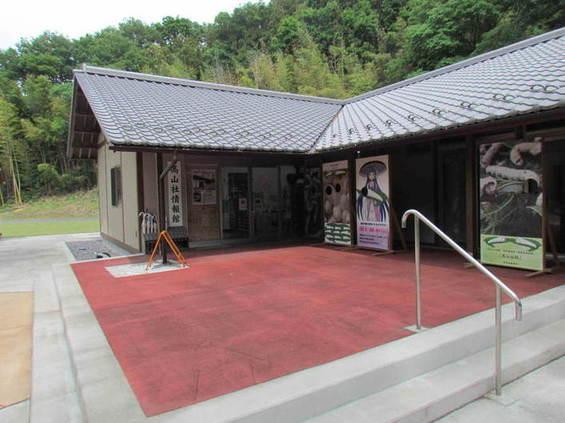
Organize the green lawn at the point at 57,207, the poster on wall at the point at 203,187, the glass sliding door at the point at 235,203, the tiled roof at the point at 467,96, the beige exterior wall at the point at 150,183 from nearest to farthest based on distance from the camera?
the tiled roof at the point at 467,96
the beige exterior wall at the point at 150,183
the poster on wall at the point at 203,187
the glass sliding door at the point at 235,203
the green lawn at the point at 57,207

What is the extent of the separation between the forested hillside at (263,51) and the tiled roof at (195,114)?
870 centimetres

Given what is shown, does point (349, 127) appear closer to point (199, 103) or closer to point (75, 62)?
point (199, 103)

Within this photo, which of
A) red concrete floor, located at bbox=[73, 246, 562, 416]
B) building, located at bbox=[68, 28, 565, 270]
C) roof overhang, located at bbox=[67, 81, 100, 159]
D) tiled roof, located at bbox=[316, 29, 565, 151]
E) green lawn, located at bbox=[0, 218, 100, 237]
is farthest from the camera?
green lawn, located at bbox=[0, 218, 100, 237]

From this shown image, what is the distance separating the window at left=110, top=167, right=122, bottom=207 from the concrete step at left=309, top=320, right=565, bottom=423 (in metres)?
9.26

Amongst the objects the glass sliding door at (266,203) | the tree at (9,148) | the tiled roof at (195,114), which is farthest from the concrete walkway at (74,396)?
the tree at (9,148)

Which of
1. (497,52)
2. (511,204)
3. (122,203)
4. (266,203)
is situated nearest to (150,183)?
(122,203)

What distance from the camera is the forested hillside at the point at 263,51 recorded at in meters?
18.8

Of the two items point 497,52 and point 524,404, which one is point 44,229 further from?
point 524,404

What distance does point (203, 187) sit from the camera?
931 centimetres

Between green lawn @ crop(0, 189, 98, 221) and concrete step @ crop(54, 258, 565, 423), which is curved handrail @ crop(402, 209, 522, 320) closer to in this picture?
concrete step @ crop(54, 258, 565, 423)

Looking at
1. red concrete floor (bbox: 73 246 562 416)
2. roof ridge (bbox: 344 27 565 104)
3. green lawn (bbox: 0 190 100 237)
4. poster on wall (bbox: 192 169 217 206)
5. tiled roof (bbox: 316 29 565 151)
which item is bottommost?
red concrete floor (bbox: 73 246 562 416)

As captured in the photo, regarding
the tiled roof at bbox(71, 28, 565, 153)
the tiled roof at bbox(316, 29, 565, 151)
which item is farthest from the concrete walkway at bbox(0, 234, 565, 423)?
the tiled roof at bbox(316, 29, 565, 151)

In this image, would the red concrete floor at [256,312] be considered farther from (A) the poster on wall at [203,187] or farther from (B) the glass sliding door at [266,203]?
(B) the glass sliding door at [266,203]

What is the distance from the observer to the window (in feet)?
34.0
